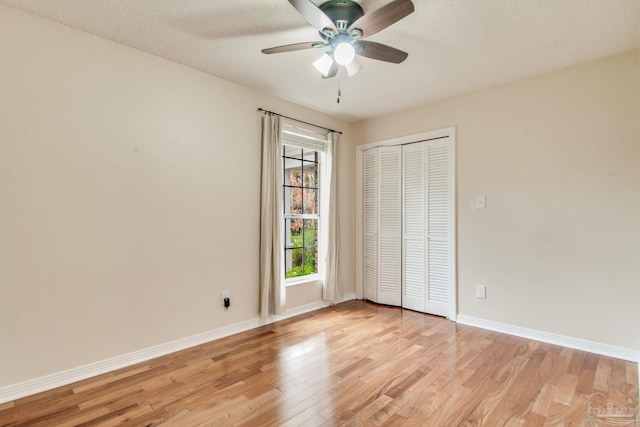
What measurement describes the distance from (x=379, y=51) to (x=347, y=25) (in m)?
0.31

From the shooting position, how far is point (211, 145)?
3.16 metres

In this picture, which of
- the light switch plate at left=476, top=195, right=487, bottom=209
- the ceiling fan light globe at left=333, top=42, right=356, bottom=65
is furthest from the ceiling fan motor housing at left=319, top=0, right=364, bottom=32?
the light switch plate at left=476, top=195, right=487, bottom=209

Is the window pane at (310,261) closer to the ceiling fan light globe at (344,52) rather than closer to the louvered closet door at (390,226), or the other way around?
the louvered closet door at (390,226)

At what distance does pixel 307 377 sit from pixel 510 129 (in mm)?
3013

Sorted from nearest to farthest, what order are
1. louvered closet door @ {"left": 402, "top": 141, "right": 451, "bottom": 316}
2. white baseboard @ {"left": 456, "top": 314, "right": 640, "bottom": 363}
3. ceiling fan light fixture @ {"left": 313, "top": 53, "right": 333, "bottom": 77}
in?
ceiling fan light fixture @ {"left": 313, "top": 53, "right": 333, "bottom": 77}
white baseboard @ {"left": 456, "top": 314, "right": 640, "bottom": 363}
louvered closet door @ {"left": 402, "top": 141, "right": 451, "bottom": 316}

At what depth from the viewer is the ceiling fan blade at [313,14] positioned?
1756 mm

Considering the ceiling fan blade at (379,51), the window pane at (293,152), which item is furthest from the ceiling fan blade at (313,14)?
the window pane at (293,152)

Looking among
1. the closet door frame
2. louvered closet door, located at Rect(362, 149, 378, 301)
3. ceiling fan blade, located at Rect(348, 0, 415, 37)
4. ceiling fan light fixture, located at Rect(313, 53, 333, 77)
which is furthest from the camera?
louvered closet door, located at Rect(362, 149, 378, 301)

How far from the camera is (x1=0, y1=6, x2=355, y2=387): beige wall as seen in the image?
217cm

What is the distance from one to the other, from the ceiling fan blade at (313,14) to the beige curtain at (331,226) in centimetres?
222

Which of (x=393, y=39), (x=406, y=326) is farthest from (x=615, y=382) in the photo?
(x=393, y=39)

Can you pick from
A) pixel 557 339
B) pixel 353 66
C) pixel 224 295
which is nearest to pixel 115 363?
pixel 224 295

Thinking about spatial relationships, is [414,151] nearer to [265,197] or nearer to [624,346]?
[265,197]

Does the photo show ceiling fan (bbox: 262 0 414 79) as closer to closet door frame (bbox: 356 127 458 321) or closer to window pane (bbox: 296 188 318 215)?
closet door frame (bbox: 356 127 458 321)
